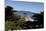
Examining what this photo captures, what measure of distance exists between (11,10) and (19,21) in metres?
0.17

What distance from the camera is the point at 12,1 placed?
112cm

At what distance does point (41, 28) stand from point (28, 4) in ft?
1.15

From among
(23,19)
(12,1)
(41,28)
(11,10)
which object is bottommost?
(41,28)

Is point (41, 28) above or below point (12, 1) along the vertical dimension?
below

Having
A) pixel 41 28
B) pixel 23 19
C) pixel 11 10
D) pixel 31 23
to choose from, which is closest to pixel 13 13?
pixel 11 10

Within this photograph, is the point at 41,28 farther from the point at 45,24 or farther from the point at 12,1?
the point at 12,1

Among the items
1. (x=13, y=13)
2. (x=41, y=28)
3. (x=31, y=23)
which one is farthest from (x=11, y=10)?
(x=41, y=28)

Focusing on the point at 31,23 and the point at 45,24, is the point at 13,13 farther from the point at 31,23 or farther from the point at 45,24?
the point at 45,24

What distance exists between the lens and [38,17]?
3.93ft

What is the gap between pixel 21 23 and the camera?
3.75 ft
